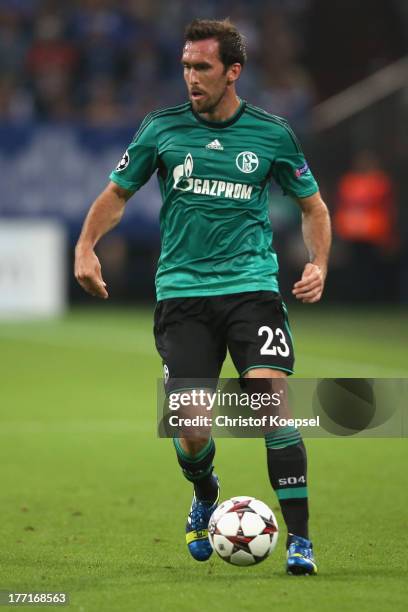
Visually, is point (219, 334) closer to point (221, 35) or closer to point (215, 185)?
point (215, 185)

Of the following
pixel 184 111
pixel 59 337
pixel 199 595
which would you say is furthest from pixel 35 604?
pixel 59 337

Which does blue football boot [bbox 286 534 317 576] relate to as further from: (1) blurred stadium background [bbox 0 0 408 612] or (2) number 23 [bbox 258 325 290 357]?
(1) blurred stadium background [bbox 0 0 408 612]

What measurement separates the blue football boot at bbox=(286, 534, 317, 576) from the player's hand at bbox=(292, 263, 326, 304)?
0.96 metres

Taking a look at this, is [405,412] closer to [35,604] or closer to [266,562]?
[266,562]

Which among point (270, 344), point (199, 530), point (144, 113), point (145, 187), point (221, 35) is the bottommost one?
point (199, 530)

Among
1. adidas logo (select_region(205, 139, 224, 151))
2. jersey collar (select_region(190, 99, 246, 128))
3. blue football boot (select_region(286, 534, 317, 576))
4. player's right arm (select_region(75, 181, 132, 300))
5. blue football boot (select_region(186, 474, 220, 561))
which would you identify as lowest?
blue football boot (select_region(286, 534, 317, 576))

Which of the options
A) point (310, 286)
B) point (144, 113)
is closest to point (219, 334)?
point (310, 286)

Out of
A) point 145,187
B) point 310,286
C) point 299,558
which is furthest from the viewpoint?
point 145,187

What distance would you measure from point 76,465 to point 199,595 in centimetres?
380

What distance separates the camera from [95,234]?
5.58 m

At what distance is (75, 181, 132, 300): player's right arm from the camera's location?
215 inches

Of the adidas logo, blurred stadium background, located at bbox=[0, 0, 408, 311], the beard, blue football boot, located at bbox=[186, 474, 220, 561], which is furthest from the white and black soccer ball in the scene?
blurred stadium background, located at bbox=[0, 0, 408, 311]

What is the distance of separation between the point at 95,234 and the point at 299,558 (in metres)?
1.57

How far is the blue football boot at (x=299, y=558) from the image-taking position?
5.21 m
